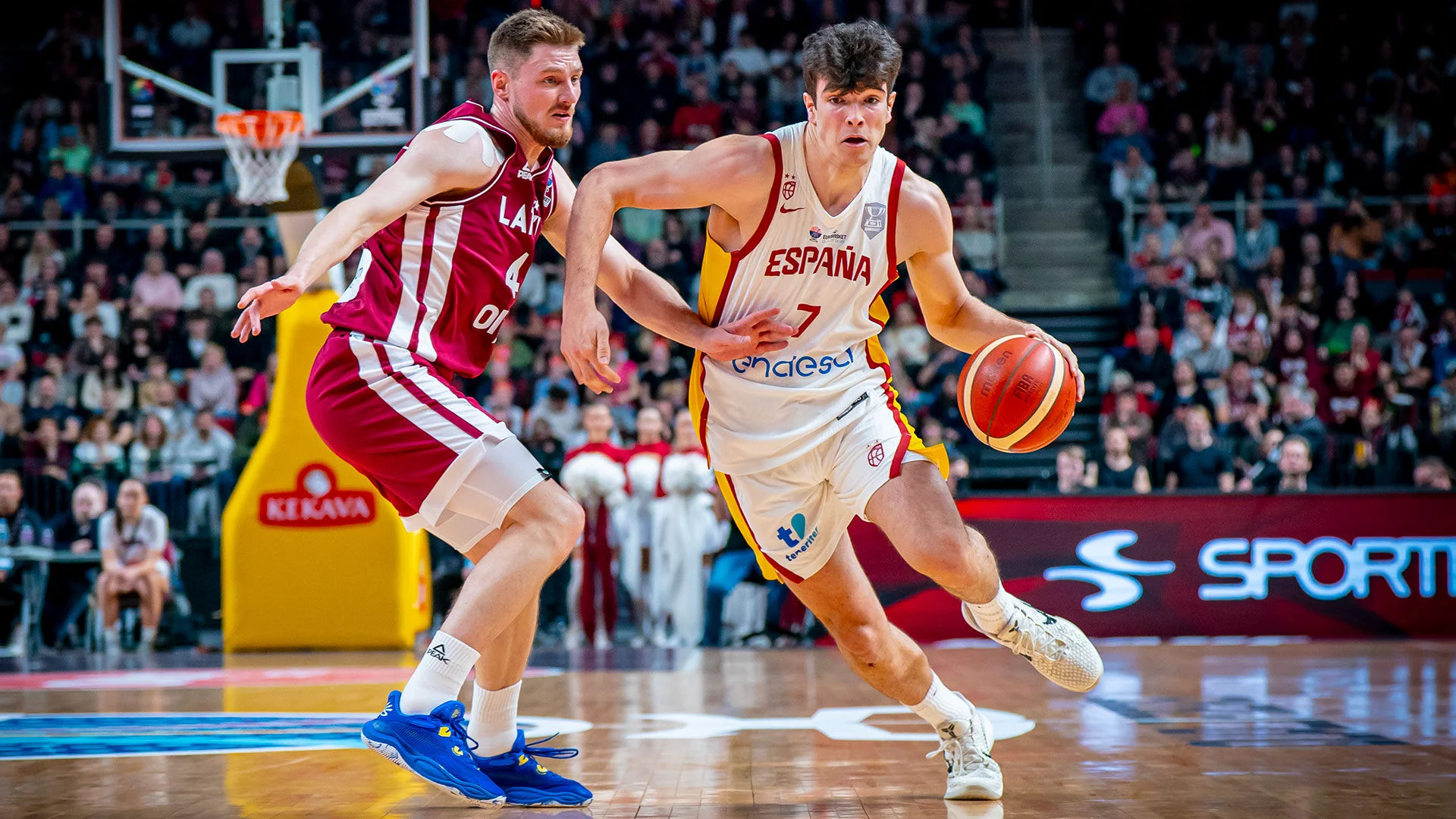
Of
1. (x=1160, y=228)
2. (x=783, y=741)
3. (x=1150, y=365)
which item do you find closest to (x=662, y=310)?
(x=783, y=741)

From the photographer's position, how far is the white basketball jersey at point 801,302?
161 inches

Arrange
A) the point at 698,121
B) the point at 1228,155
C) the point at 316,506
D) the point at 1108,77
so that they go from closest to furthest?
the point at 316,506 < the point at 1228,155 < the point at 698,121 < the point at 1108,77

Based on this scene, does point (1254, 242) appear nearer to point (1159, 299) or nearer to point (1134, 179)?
point (1134, 179)

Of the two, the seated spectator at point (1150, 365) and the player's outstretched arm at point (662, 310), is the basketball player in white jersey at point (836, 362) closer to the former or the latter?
the player's outstretched arm at point (662, 310)

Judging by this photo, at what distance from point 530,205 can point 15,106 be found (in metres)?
15.6

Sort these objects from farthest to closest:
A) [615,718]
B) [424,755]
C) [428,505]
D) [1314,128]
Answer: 1. [1314,128]
2. [615,718]
3. [428,505]
4. [424,755]

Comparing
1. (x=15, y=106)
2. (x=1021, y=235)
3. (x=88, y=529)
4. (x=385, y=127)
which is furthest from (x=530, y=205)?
(x=15, y=106)

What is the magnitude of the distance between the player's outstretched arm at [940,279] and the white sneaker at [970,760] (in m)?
1.00

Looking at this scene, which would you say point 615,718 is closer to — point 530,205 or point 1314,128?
point 530,205

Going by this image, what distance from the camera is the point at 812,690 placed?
6680 millimetres

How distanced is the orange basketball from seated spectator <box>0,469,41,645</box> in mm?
8279

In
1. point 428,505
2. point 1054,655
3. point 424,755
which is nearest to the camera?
point 424,755

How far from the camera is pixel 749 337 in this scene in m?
4.02

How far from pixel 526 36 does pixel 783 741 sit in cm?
A: 258
